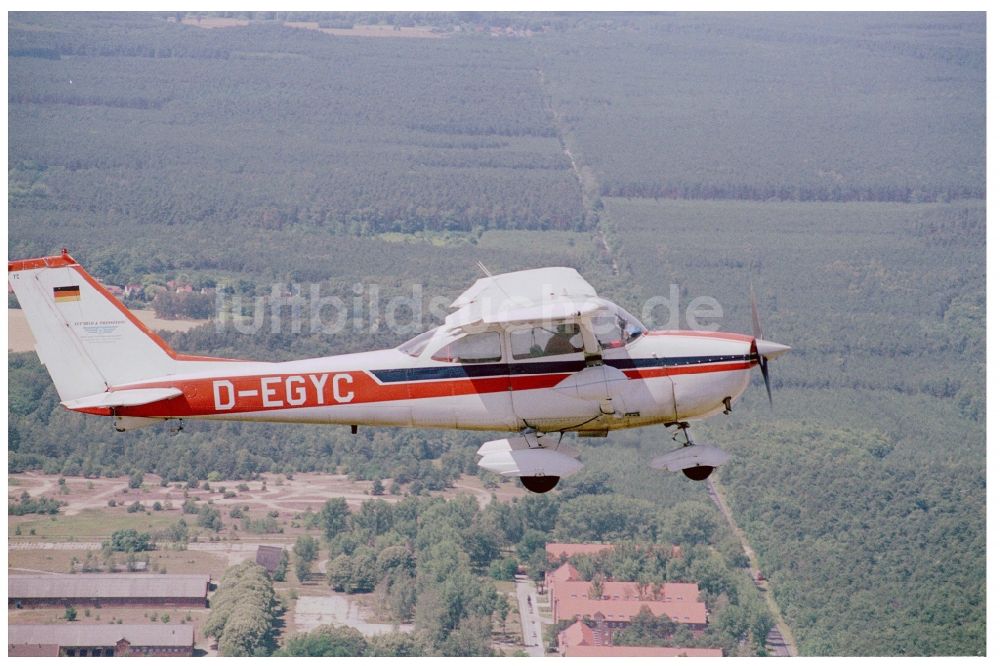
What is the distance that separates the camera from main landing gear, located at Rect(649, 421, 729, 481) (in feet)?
82.1

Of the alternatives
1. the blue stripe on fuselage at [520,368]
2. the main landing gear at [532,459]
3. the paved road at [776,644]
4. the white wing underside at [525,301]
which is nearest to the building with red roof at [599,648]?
the paved road at [776,644]

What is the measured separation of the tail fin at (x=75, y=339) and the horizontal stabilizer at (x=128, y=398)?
217 millimetres

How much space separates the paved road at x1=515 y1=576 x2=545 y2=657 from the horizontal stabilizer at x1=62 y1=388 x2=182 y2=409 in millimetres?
46727

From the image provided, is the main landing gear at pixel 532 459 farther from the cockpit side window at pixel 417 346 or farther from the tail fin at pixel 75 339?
the tail fin at pixel 75 339

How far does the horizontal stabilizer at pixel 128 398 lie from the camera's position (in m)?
25.2

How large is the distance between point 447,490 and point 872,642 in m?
28.0

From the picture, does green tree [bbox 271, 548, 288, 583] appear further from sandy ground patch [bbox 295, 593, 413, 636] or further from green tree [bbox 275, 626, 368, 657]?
green tree [bbox 275, 626, 368, 657]

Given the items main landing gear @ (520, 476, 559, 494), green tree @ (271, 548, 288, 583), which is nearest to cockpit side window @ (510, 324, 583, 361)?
main landing gear @ (520, 476, 559, 494)

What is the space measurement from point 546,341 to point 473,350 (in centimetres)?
110

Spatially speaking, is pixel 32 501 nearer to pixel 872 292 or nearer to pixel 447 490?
pixel 447 490

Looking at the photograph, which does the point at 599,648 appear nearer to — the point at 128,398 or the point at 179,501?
the point at 179,501

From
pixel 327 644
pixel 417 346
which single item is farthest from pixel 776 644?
pixel 417 346

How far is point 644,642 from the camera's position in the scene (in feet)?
221

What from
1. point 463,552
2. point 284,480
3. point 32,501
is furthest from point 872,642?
point 32,501
